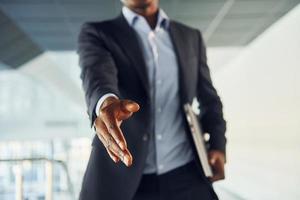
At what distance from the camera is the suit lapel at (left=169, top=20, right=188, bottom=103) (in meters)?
1.13

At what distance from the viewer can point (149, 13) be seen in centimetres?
129

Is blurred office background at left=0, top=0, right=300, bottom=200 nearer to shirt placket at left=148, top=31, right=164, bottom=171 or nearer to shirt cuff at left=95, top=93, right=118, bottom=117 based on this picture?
shirt placket at left=148, top=31, right=164, bottom=171

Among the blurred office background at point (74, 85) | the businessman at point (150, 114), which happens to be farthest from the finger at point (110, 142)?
the blurred office background at point (74, 85)

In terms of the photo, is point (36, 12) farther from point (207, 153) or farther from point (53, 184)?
point (207, 153)

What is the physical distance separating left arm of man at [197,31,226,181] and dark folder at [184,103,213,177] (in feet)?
0.11

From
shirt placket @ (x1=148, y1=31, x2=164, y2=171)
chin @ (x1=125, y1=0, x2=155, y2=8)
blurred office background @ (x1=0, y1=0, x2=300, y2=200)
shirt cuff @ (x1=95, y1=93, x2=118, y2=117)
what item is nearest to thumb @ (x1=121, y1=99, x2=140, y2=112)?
shirt cuff @ (x1=95, y1=93, x2=118, y2=117)

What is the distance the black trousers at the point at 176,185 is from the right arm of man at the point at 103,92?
24 centimetres

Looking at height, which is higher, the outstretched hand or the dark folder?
the outstretched hand

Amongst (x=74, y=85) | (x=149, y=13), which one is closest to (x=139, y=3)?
(x=149, y=13)

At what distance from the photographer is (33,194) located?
A: 2.72 metres

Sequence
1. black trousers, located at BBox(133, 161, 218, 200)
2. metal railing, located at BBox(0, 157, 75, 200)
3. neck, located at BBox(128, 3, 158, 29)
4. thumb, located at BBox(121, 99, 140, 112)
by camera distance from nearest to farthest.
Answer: thumb, located at BBox(121, 99, 140, 112), black trousers, located at BBox(133, 161, 218, 200), neck, located at BBox(128, 3, 158, 29), metal railing, located at BBox(0, 157, 75, 200)

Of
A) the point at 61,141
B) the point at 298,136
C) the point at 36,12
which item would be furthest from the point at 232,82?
the point at 36,12

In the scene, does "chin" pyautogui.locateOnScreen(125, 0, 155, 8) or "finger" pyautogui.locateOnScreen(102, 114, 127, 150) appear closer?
"finger" pyautogui.locateOnScreen(102, 114, 127, 150)

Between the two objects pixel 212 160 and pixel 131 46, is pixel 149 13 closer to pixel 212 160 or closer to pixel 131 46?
pixel 131 46
